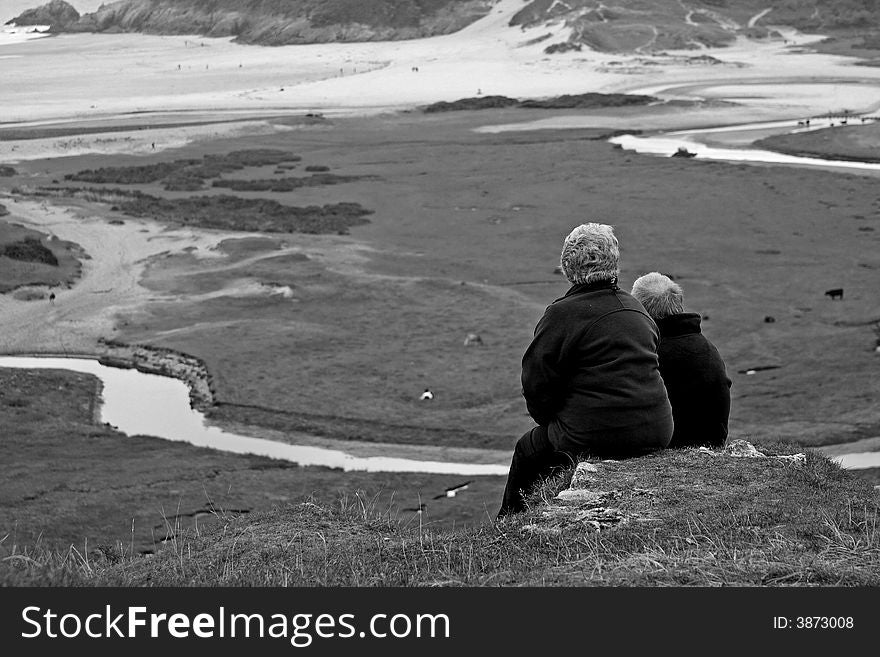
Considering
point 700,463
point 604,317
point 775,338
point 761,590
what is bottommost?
point 775,338

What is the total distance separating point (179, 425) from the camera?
3119 centimetres

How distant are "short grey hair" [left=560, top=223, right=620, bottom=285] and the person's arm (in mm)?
372

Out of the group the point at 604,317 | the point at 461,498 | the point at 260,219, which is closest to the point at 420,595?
the point at 604,317

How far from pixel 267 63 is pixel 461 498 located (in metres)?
130

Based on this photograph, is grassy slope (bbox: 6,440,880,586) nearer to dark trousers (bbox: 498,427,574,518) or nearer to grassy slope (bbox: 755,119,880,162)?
dark trousers (bbox: 498,427,574,518)

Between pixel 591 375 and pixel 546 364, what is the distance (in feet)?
1.16

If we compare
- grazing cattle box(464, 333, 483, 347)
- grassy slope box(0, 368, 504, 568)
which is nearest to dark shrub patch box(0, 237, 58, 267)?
grassy slope box(0, 368, 504, 568)

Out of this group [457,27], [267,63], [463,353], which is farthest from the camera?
[457,27]

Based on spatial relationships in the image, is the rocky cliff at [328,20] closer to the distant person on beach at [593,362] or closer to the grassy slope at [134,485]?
the grassy slope at [134,485]

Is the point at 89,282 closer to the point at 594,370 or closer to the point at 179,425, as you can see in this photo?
the point at 179,425

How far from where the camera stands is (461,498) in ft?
83.4

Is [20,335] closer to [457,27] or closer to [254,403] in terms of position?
[254,403]

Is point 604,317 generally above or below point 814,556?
above

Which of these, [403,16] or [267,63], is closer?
[267,63]
